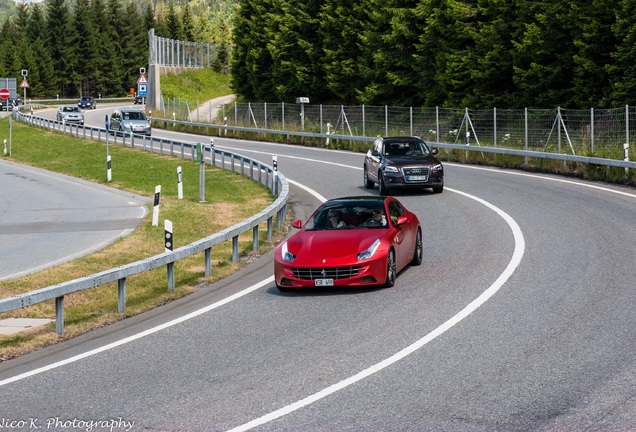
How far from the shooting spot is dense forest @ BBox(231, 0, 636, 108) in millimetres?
41844

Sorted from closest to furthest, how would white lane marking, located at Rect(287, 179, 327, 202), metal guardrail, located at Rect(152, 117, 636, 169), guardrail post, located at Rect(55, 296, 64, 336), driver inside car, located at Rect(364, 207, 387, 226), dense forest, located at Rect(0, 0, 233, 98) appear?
guardrail post, located at Rect(55, 296, 64, 336), driver inside car, located at Rect(364, 207, 387, 226), white lane marking, located at Rect(287, 179, 327, 202), metal guardrail, located at Rect(152, 117, 636, 169), dense forest, located at Rect(0, 0, 233, 98)

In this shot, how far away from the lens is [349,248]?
47.0ft

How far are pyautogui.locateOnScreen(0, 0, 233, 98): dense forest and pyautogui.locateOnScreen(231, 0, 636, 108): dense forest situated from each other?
6801 cm

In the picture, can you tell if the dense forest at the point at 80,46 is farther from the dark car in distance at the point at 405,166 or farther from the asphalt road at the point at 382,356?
the asphalt road at the point at 382,356

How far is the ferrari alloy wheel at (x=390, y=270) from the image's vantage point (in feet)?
46.8

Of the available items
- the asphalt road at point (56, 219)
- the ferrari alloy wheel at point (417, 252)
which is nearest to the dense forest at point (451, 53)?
the asphalt road at point (56, 219)

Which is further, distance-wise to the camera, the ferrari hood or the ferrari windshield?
the ferrari windshield

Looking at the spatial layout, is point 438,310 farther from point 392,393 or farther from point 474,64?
point 474,64

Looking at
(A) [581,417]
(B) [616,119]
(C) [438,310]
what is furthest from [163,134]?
(A) [581,417]

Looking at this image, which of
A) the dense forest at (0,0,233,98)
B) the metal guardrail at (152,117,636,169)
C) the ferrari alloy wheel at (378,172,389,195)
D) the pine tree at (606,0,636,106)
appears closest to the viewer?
the ferrari alloy wheel at (378,172,389,195)

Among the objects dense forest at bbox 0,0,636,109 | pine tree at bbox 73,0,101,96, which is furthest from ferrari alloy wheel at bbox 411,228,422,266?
pine tree at bbox 73,0,101,96

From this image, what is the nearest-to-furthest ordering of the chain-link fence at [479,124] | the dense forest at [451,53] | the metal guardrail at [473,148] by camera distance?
1. the metal guardrail at [473,148]
2. the chain-link fence at [479,124]
3. the dense forest at [451,53]

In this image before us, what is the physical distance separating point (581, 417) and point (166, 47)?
107m

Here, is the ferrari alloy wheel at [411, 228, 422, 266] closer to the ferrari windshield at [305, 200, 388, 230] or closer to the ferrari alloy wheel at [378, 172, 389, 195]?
the ferrari windshield at [305, 200, 388, 230]
